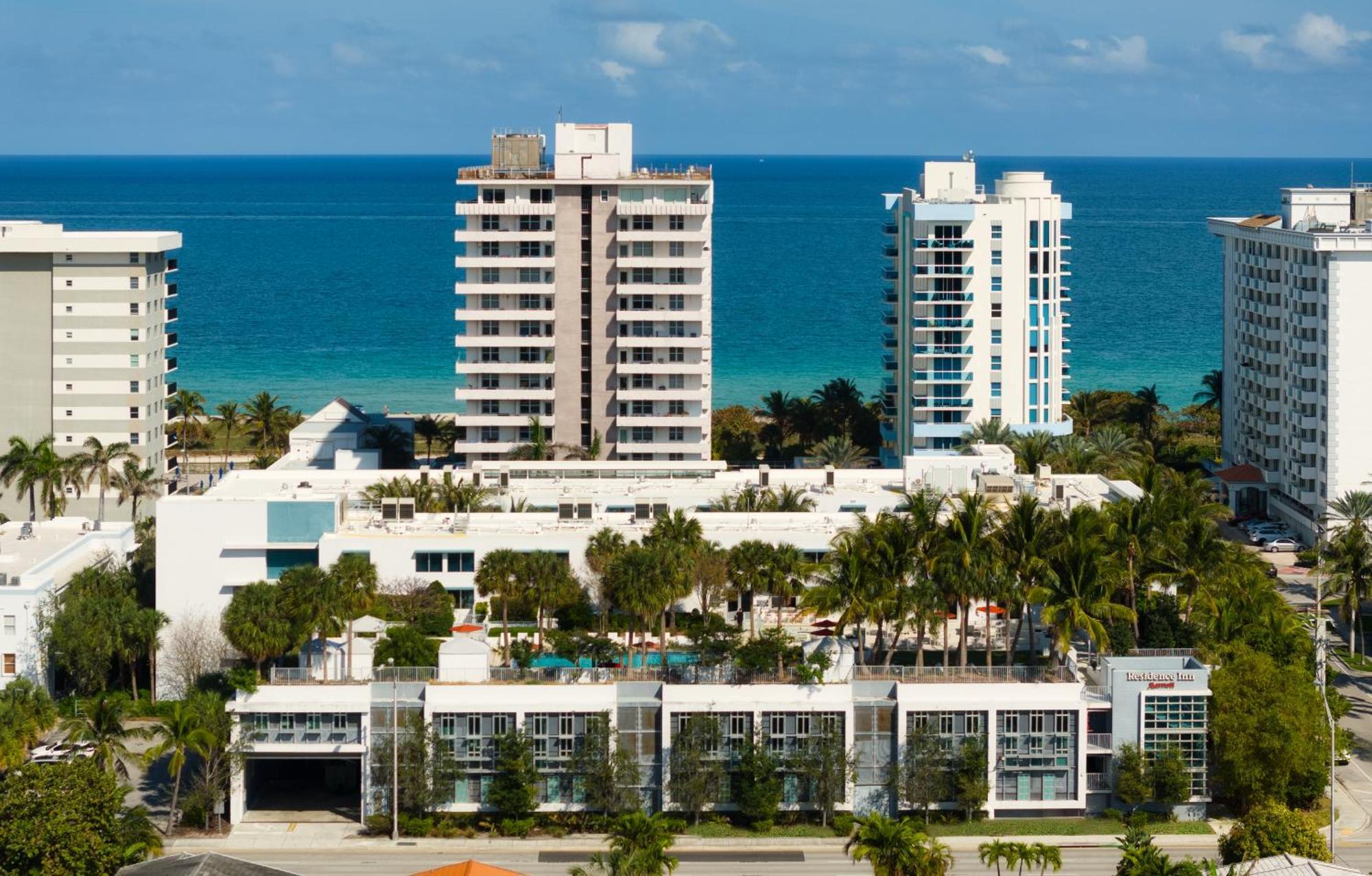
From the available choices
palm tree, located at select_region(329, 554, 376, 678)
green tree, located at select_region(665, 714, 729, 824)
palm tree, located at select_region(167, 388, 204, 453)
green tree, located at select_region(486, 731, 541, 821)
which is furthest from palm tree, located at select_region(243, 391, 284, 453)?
green tree, located at select_region(665, 714, 729, 824)

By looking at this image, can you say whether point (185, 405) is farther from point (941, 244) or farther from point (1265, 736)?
→ point (1265, 736)

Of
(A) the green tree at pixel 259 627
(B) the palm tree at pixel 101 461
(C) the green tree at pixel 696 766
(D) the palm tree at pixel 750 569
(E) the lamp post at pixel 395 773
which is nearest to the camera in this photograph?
(E) the lamp post at pixel 395 773

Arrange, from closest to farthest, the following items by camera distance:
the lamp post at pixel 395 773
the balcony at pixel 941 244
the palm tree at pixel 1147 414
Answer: the lamp post at pixel 395 773
the balcony at pixel 941 244
the palm tree at pixel 1147 414

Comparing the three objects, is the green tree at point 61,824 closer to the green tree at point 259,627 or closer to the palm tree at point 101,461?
the green tree at point 259,627

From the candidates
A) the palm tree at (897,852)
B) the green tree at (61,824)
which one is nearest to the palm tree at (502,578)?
the green tree at (61,824)

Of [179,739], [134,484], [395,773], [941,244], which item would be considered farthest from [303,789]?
A: [941,244]

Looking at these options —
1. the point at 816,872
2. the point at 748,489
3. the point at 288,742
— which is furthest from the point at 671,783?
the point at 748,489

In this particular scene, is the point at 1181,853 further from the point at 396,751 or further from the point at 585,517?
the point at 585,517
